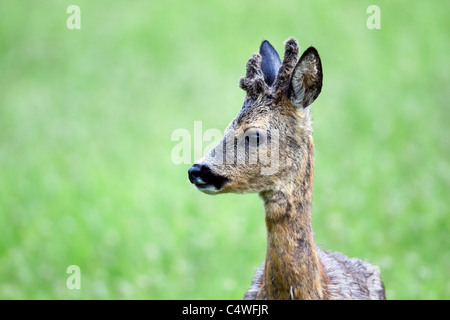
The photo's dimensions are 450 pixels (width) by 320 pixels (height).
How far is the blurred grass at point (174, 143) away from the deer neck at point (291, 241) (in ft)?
10.3

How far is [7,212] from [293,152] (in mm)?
6223

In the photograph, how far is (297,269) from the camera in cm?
464

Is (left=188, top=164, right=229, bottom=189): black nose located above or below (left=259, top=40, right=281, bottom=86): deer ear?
below

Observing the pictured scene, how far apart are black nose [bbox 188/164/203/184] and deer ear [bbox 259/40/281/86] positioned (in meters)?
0.96

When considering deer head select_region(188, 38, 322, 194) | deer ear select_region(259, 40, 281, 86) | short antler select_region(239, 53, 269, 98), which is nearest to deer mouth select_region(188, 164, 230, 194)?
deer head select_region(188, 38, 322, 194)

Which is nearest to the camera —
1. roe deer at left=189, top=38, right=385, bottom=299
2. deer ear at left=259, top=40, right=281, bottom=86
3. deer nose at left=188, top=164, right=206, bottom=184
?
deer nose at left=188, top=164, right=206, bottom=184

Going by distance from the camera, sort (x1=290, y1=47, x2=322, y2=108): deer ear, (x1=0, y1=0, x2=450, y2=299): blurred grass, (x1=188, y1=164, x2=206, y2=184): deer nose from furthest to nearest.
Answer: (x1=0, y1=0, x2=450, y2=299): blurred grass
(x1=290, y1=47, x2=322, y2=108): deer ear
(x1=188, y1=164, x2=206, y2=184): deer nose

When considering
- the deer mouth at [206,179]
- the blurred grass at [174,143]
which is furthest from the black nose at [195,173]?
the blurred grass at [174,143]

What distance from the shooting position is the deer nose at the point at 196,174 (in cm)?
437

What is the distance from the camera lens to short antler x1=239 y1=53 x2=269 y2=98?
471 cm

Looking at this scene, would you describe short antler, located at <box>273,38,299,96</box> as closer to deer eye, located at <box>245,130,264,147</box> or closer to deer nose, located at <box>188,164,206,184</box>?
deer eye, located at <box>245,130,264,147</box>

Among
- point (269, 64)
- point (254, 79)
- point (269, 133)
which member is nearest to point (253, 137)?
point (269, 133)

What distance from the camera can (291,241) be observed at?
15.3ft
